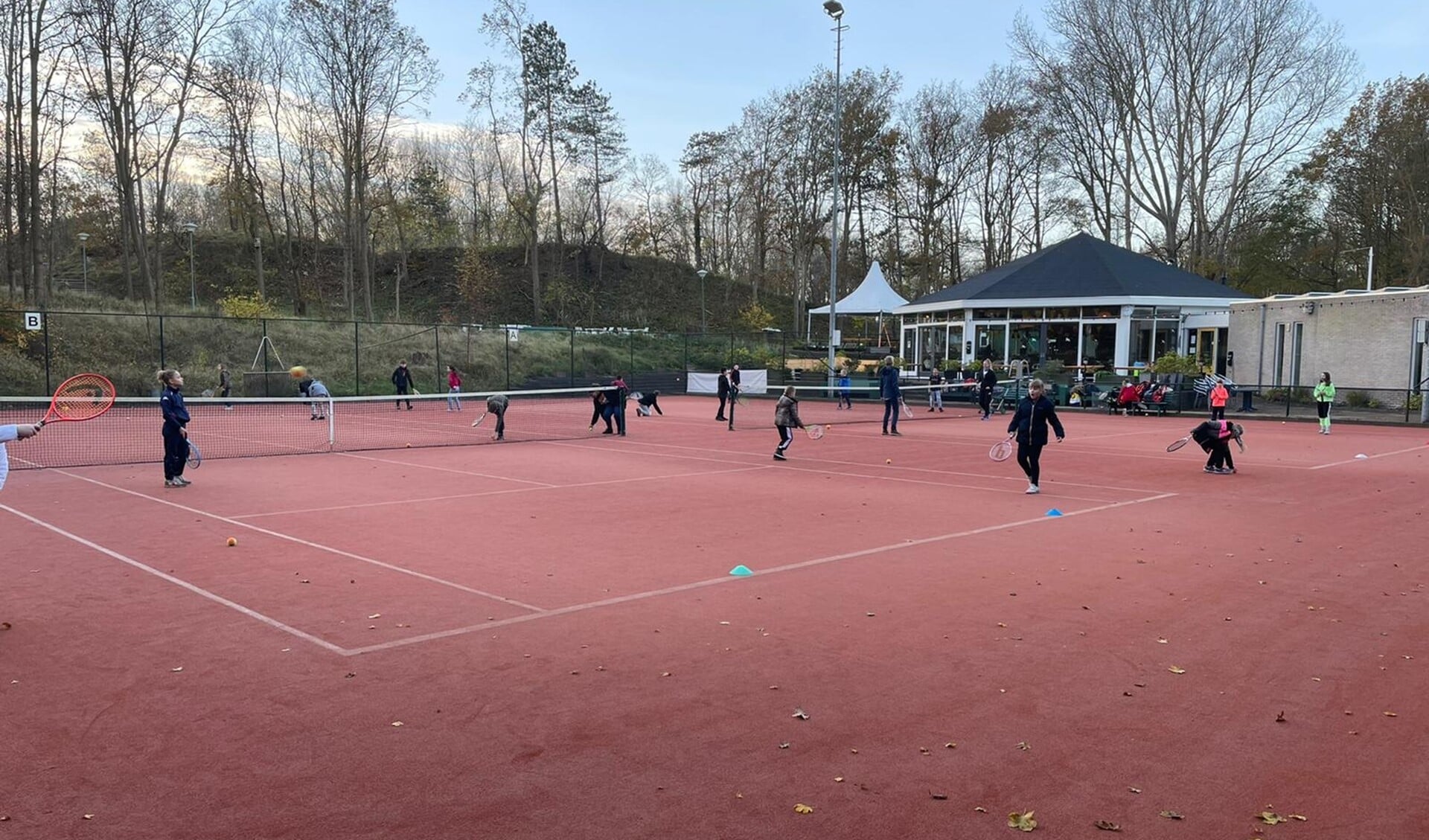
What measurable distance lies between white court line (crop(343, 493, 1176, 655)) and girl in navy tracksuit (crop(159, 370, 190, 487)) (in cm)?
964

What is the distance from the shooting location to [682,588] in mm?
7965

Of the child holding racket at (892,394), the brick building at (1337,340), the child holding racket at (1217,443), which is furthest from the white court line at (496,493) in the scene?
the brick building at (1337,340)

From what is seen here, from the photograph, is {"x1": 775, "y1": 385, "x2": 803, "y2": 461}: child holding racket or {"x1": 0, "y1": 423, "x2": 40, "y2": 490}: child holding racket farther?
{"x1": 775, "y1": 385, "x2": 803, "y2": 461}: child holding racket

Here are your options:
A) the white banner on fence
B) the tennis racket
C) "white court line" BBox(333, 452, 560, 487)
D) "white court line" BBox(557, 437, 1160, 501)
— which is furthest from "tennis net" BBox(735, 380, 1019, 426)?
the tennis racket

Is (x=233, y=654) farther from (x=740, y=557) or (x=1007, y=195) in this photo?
(x=1007, y=195)

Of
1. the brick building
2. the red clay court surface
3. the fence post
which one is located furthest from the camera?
the brick building

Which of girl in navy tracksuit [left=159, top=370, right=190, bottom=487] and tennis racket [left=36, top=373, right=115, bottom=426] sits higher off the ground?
tennis racket [left=36, top=373, right=115, bottom=426]

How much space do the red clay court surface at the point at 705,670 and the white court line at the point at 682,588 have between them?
5 centimetres

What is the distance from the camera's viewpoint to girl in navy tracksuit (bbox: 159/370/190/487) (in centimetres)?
1404

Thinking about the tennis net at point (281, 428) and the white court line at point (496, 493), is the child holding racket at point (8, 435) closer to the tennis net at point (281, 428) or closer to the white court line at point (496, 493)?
the white court line at point (496, 493)

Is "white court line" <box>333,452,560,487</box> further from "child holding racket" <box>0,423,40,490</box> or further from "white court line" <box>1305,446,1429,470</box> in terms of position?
"white court line" <box>1305,446,1429,470</box>

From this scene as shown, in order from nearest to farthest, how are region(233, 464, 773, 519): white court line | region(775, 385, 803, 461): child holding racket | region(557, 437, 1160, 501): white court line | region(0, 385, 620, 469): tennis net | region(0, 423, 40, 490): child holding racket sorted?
region(0, 423, 40, 490): child holding racket, region(233, 464, 773, 519): white court line, region(557, 437, 1160, 501): white court line, region(775, 385, 803, 461): child holding racket, region(0, 385, 620, 469): tennis net

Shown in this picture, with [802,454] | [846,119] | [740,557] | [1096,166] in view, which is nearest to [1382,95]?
[1096,166]

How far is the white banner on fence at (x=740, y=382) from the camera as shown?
4331 centimetres
